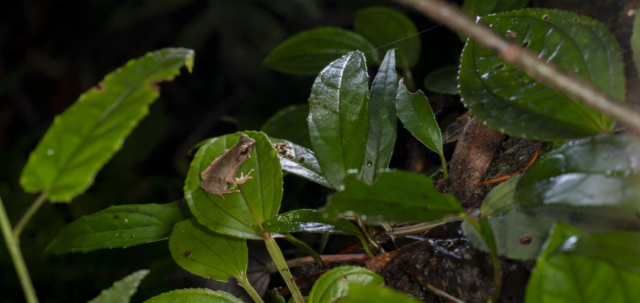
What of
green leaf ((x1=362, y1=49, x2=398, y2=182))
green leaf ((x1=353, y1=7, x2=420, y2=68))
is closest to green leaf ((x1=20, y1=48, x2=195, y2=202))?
green leaf ((x1=362, y1=49, x2=398, y2=182))

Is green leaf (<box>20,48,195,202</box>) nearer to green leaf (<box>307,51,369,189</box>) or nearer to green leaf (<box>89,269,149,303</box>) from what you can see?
green leaf (<box>89,269,149,303</box>)

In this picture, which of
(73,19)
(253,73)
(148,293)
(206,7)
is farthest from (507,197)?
(73,19)

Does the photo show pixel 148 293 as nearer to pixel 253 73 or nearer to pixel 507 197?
pixel 507 197

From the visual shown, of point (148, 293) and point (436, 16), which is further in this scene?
point (148, 293)

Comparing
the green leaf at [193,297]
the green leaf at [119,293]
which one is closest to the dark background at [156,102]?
the green leaf at [193,297]

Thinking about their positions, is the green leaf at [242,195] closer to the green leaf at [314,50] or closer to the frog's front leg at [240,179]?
the frog's front leg at [240,179]

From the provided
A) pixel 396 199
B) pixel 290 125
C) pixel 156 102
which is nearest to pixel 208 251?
pixel 396 199

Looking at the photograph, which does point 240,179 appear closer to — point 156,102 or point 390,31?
point 390,31

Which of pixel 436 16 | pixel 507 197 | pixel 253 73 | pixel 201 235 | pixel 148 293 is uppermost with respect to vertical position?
pixel 436 16
